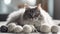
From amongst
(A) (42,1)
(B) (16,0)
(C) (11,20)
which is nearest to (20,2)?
(B) (16,0)

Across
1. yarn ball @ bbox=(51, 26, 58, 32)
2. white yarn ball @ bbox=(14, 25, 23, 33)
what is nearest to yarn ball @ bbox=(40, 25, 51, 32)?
yarn ball @ bbox=(51, 26, 58, 32)

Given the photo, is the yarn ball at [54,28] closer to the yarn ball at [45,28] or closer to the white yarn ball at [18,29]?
the yarn ball at [45,28]

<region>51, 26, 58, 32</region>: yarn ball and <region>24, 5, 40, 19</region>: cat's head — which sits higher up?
<region>24, 5, 40, 19</region>: cat's head

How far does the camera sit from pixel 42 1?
329cm

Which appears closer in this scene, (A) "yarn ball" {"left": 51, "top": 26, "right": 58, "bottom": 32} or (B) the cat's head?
(A) "yarn ball" {"left": 51, "top": 26, "right": 58, "bottom": 32}

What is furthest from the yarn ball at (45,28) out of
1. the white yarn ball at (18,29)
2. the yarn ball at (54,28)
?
the white yarn ball at (18,29)

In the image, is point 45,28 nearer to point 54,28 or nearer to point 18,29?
point 54,28

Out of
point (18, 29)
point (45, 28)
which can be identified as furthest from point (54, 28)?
point (18, 29)

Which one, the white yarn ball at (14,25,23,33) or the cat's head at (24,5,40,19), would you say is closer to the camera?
the white yarn ball at (14,25,23,33)

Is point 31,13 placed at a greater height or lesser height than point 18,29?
greater

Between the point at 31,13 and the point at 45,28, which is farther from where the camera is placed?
the point at 31,13

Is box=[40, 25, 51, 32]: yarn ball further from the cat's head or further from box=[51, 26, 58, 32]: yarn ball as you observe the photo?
the cat's head

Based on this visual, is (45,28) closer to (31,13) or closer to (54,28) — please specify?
(54,28)

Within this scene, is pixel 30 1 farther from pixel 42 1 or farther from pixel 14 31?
pixel 14 31
